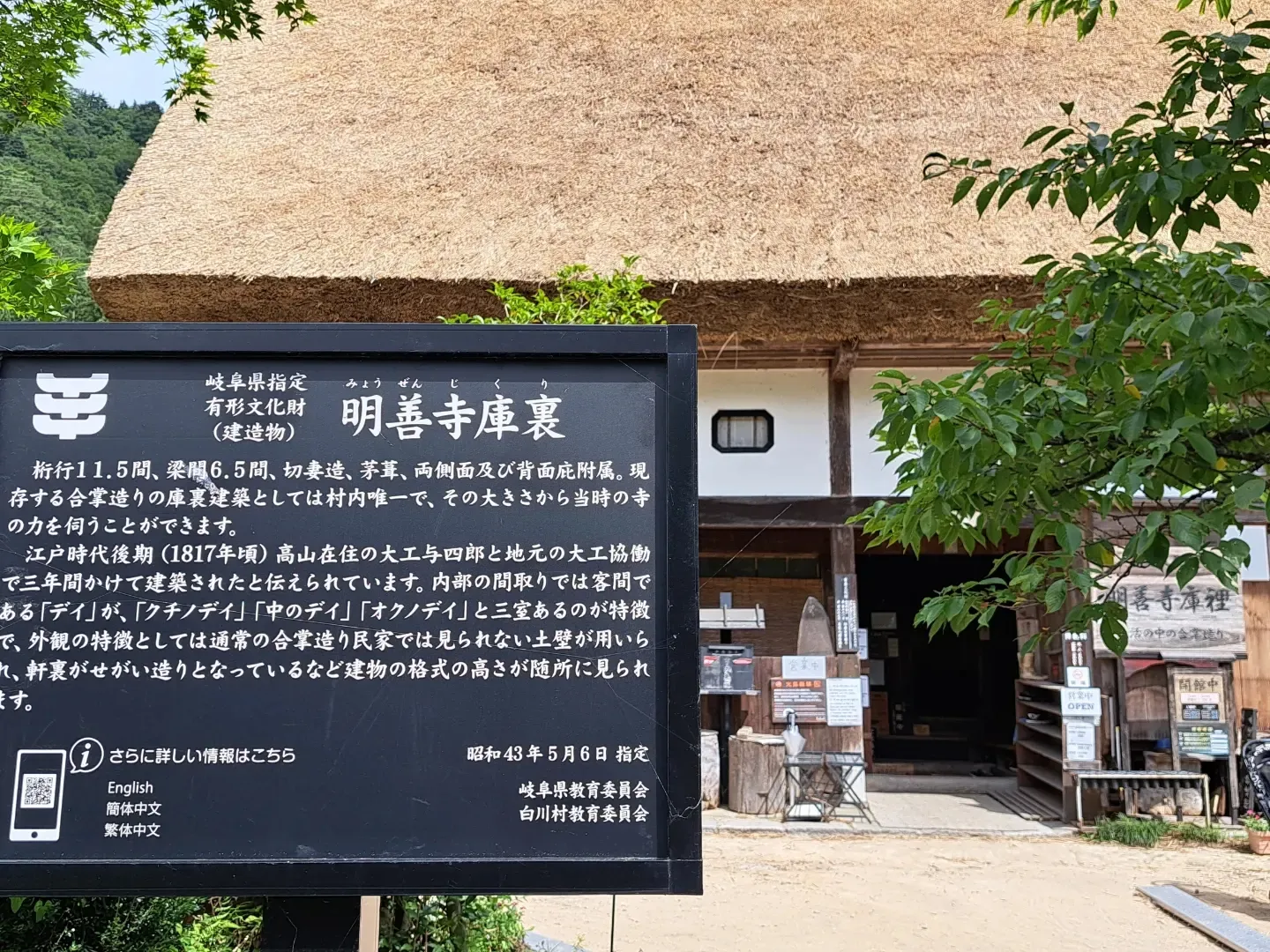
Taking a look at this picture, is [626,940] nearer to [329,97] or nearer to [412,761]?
[412,761]

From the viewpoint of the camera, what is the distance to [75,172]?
19.7m

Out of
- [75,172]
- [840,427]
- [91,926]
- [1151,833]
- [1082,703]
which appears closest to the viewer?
[91,926]

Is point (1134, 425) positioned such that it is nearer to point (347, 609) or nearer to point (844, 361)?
point (347, 609)

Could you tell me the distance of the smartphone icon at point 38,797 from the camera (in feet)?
5.41

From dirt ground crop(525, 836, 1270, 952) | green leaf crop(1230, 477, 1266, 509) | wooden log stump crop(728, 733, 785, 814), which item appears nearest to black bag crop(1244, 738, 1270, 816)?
dirt ground crop(525, 836, 1270, 952)

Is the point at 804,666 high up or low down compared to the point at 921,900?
up

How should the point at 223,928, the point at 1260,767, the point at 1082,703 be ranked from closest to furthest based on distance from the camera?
the point at 223,928
the point at 1260,767
the point at 1082,703

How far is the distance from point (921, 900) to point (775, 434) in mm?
3975

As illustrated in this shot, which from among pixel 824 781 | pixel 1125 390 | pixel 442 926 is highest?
pixel 1125 390

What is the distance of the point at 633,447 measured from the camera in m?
1.84

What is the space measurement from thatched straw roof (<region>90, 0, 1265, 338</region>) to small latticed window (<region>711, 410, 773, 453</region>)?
0.82 metres

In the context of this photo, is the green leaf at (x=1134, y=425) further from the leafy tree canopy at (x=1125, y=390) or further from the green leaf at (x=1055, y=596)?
the green leaf at (x=1055, y=596)

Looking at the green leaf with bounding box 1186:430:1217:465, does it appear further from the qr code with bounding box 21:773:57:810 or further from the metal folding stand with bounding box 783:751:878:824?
the metal folding stand with bounding box 783:751:878:824

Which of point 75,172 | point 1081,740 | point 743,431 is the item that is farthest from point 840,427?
point 75,172
